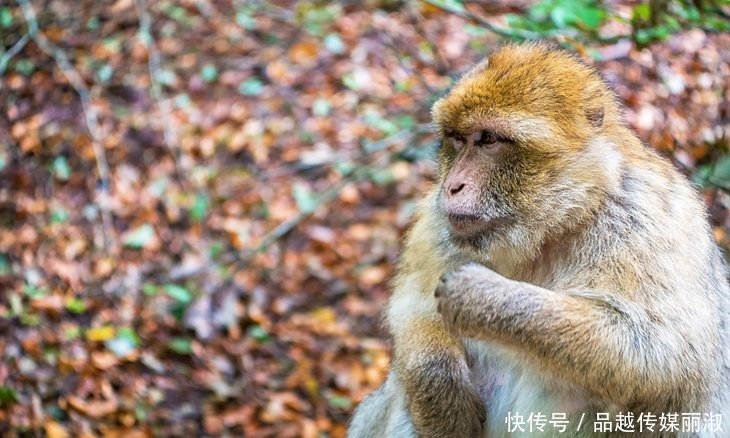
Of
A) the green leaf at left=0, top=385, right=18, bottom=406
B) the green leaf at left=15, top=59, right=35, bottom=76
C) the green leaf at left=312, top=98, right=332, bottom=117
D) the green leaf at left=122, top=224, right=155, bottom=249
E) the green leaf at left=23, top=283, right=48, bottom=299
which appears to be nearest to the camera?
the green leaf at left=0, top=385, right=18, bottom=406

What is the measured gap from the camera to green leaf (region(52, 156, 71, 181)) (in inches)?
331

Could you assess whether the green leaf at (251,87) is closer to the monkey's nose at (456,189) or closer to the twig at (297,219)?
the twig at (297,219)

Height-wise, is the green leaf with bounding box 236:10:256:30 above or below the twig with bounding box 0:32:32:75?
above

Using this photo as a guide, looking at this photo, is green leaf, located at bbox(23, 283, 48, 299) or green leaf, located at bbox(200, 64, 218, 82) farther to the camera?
green leaf, located at bbox(200, 64, 218, 82)

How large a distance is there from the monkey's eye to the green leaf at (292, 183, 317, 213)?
423 centimetres

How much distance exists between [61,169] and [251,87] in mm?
1815

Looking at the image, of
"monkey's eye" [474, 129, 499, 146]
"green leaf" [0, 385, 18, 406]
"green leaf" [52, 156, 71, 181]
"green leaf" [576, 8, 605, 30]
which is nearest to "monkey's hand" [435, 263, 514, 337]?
"monkey's eye" [474, 129, 499, 146]

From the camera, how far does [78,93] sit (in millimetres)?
9141

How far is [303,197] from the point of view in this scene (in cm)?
796

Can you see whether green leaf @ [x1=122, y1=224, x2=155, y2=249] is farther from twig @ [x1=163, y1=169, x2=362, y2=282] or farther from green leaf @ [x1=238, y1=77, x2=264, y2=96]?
green leaf @ [x1=238, y1=77, x2=264, y2=96]

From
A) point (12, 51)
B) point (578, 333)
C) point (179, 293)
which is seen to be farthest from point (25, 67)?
point (578, 333)

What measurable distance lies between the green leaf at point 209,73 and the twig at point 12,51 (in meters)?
1.82

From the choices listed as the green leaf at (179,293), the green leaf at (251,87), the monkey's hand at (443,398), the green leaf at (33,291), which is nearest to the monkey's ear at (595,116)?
the monkey's hand at (443,398)

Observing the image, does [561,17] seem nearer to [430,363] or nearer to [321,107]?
[321,107]
